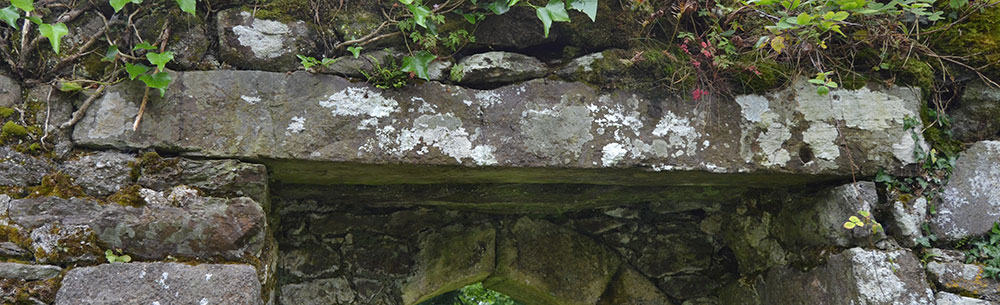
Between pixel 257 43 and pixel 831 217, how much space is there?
1.79 meters

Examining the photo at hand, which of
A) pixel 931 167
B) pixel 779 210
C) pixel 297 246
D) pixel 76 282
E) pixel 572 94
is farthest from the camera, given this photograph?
pixel 297 246

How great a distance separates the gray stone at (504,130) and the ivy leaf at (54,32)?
19 cm

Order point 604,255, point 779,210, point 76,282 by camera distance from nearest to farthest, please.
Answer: point 76,282 → point 779,210 → point 604,255

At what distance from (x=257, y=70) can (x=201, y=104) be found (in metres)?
0.17

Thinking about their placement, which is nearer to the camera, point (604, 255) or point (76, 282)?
point (76, 282)

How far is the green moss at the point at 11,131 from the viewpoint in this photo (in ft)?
5.55

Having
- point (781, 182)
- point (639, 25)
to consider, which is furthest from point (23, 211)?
point (781, 182)

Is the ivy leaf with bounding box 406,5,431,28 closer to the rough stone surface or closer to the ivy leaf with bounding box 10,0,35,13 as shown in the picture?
the ivy leaf with bounding box 10,0,35,13

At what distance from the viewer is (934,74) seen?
2.22m

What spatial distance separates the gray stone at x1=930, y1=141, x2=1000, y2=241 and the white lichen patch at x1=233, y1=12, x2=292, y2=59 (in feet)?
6.56

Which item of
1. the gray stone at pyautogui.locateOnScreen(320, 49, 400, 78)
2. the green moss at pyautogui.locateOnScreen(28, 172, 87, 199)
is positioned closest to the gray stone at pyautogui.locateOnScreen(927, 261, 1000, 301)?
the gray stone at pyautogui.locateOnScreen(320, 49, 400, 78)

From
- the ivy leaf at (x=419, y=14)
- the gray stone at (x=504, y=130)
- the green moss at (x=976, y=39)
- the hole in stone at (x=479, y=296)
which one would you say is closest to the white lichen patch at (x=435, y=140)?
the gray stone at (x=504, y=130)

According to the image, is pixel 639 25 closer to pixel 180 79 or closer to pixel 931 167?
pixel 931 167

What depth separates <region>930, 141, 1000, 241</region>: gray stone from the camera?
81.5 inches
